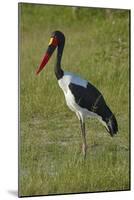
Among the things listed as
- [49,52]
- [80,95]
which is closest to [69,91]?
[80,95]

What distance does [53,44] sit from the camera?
17.0 feet

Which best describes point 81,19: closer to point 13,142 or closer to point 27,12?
point 27,12

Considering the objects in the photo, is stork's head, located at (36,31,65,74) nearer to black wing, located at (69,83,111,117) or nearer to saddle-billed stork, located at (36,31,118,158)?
saddle-billed stork, located at (36,31,118,158)

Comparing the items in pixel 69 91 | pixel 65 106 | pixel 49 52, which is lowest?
pixel 65 106

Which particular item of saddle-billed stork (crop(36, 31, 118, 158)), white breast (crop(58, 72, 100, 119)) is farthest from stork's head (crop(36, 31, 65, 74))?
white breast (crop(58, 72, 100, 119))

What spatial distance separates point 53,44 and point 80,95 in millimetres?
450

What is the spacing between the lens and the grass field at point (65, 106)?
16.7ft

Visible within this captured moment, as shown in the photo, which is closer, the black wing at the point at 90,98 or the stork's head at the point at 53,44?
the stork's head at the point at 53,44

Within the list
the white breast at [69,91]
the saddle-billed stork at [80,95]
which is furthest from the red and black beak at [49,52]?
the white breast at [69,91]

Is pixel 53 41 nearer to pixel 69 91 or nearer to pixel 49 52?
pixel 49 52

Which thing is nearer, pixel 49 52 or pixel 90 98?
pixel 49 52

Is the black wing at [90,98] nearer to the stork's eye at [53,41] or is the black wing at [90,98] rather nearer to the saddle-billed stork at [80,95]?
the saddle-billed stork at [80,95]

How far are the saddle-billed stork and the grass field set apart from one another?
40 millimetres

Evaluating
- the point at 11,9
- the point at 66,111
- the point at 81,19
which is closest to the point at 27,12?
the point at 11,9
